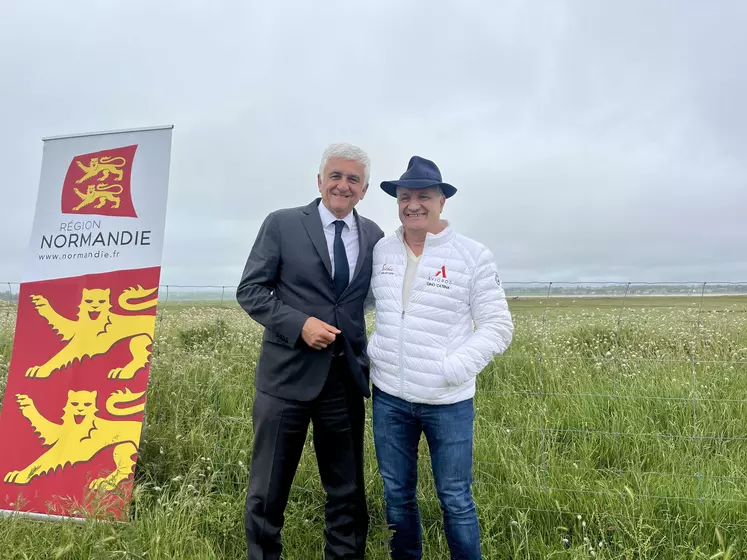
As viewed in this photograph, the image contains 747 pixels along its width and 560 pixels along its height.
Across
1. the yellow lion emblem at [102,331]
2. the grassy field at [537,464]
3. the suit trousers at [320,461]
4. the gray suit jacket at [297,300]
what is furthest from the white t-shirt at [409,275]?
the yellow lion emblem at [102,331]

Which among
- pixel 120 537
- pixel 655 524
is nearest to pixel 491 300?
pixel 655 524

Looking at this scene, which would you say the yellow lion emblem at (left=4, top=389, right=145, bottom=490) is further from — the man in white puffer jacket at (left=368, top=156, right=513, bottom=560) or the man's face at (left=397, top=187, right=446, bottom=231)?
the man's face at (left=397, top=187, right=446, bottom=231)

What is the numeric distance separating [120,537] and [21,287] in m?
2.04

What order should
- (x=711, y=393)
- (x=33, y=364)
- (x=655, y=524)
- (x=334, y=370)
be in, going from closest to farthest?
(x=334, y=370), (x=655, y=524), (x=33, y=364), (x=711, y=393)

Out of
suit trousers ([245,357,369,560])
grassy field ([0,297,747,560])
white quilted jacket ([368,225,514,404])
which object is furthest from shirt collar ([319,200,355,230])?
grassy field ([0,297,747,560])

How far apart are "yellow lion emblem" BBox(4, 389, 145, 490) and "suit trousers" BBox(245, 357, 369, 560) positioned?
3.90 feet

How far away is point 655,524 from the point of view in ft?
9.87

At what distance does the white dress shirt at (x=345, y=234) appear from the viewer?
8.69 ft

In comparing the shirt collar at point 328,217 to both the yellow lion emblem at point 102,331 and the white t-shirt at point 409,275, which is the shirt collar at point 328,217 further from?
the yellow lion emblem at point 102,331

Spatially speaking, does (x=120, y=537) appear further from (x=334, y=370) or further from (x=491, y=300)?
(x=491, y=300)

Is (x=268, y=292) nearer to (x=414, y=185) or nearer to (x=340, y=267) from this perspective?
(x=340, y=267)

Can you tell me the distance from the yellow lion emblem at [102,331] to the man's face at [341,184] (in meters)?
1.67

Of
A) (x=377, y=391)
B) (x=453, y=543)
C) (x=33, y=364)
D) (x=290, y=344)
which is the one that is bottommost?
(x=453, y=543)

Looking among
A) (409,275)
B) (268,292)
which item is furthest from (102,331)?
(409,275)
